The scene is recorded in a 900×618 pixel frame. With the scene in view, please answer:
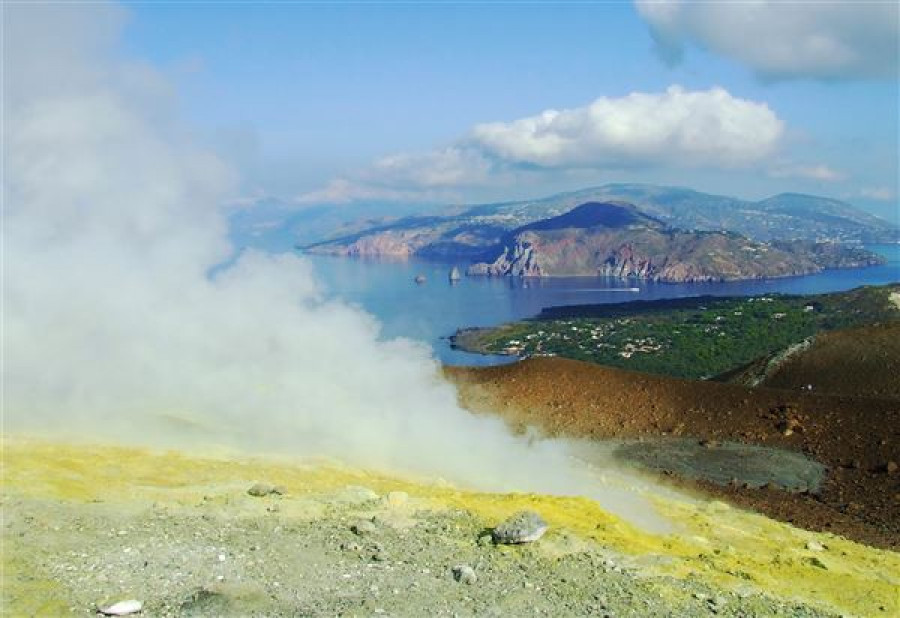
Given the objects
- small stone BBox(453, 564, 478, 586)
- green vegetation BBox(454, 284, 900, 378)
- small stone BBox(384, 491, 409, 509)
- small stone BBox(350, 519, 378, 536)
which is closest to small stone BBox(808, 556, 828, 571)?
small stone BBox(453, 564, 478, 586)

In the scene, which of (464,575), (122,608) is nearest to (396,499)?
(464,575)

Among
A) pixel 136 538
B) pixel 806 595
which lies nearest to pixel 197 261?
pixel 136 538

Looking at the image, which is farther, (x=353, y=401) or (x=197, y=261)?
(x=197, y=261)

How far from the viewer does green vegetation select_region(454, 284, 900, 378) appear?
9794 cm

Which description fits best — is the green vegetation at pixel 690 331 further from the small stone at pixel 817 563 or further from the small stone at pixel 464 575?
the small stone at pixel 464 575

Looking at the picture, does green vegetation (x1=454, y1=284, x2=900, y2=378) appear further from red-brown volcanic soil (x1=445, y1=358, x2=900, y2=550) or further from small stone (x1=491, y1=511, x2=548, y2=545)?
small stone (x1=491, y1=511, x2=548, y2=545)

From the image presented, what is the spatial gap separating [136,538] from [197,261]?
16.0 m

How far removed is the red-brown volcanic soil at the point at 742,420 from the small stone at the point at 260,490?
12.5 meters

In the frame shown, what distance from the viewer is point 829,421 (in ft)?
84.9

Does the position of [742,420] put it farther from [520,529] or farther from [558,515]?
[520,529]

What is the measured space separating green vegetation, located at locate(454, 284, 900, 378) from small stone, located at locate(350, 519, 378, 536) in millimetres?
80030

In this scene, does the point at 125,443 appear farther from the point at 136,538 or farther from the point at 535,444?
the point at 535,444

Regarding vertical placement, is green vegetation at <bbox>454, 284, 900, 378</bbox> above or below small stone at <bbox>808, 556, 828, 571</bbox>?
below

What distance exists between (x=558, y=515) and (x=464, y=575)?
4130 mm
